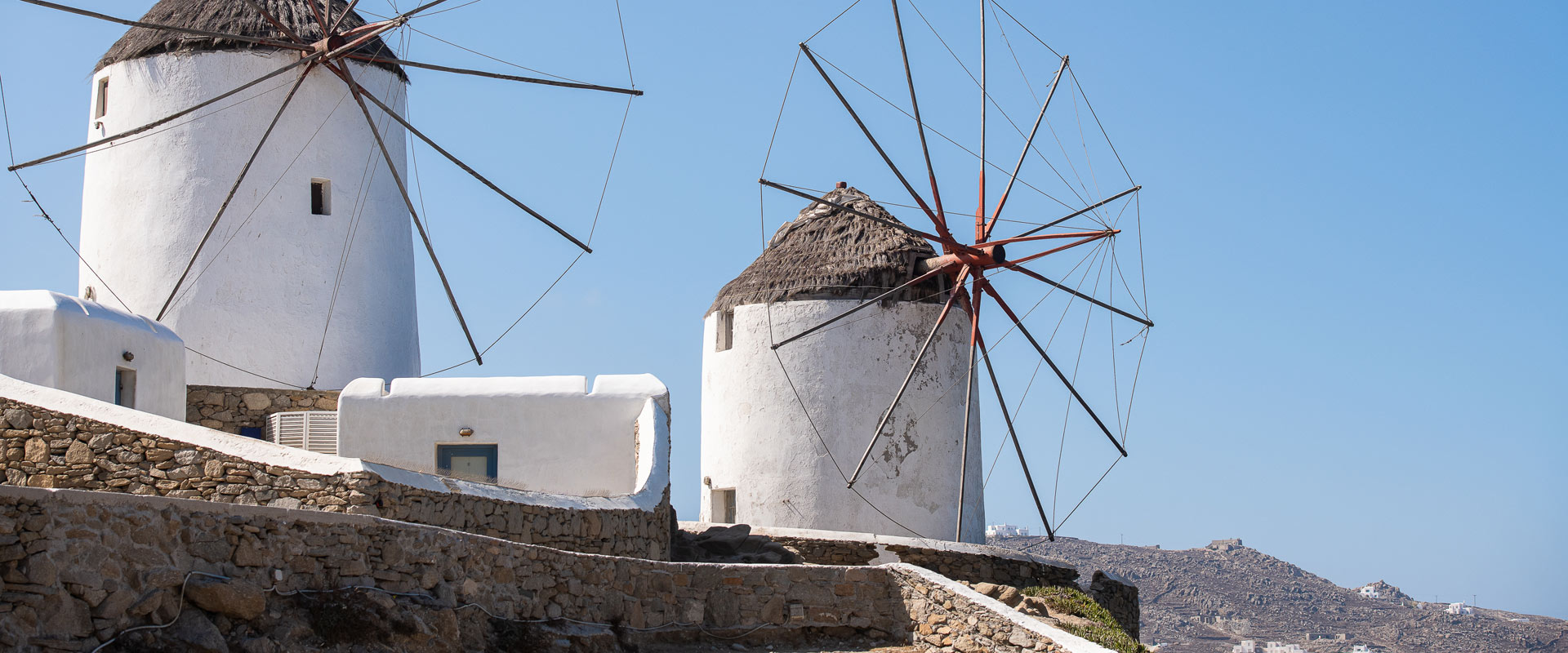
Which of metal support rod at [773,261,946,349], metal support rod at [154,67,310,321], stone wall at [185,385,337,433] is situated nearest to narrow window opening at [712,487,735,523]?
metal support rod at [773,261,946,349]

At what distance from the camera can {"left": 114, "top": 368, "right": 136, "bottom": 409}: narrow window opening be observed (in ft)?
43.0

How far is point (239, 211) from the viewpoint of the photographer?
16.7 meters

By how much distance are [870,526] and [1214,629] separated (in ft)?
64.8

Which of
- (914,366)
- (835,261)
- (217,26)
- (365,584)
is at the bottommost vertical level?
(365,584)

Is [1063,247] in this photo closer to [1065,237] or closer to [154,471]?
[1065,237]

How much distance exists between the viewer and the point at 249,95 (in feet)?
55.6

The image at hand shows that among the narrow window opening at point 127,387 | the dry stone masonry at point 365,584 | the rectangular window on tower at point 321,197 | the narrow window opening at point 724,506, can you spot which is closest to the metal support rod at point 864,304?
the narrow window opening at point 724,506

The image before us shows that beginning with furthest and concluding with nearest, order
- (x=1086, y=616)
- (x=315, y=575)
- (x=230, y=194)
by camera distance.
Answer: (x=230, y=194)
(x=1086, y=616)
(x=315, y=575)

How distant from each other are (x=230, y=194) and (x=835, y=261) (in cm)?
753

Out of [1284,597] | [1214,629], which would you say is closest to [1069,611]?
[1214,629]

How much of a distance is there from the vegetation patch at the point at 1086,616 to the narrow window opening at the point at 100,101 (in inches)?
443

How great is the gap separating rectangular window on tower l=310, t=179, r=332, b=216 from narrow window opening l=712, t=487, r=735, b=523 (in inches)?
241

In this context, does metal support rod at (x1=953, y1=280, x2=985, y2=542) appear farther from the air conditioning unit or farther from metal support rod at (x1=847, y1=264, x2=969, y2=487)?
the air conditioning unit

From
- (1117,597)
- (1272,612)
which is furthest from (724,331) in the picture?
(1272,612)
